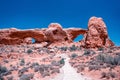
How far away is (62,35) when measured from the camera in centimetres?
3384

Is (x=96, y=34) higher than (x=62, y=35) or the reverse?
the reverse

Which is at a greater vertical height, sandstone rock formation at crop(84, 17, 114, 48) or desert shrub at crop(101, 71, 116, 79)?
sandstone rock formation at crop(84, 17, 114, 48)

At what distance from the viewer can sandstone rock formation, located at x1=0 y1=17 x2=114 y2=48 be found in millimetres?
24750

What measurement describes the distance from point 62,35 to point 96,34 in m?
10.1

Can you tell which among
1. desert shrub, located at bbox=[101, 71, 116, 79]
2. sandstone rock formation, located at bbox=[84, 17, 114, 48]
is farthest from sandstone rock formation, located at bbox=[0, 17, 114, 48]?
desert shrub, located at bbox=[101, 71, 116, 79]

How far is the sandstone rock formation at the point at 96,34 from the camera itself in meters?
24.3

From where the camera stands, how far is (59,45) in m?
32.9

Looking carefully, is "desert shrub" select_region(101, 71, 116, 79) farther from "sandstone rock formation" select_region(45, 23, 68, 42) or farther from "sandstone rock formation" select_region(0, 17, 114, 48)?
"sandstone rock formation" select_region(45, 23, 68, 42)

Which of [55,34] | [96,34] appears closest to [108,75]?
[96,34]

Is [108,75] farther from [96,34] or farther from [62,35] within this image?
[62,35]

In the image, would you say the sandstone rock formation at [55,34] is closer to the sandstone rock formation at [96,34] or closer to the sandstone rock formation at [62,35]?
the sandstone rock formation at [62,35]

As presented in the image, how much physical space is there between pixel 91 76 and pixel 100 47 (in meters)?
13.5

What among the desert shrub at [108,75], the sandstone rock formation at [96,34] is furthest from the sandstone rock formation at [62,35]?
the desert shrub at [108,75]

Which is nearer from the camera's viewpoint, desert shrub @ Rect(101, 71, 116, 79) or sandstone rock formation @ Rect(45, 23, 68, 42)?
desert shrub @ Rect(101, 71, 116, 79)
